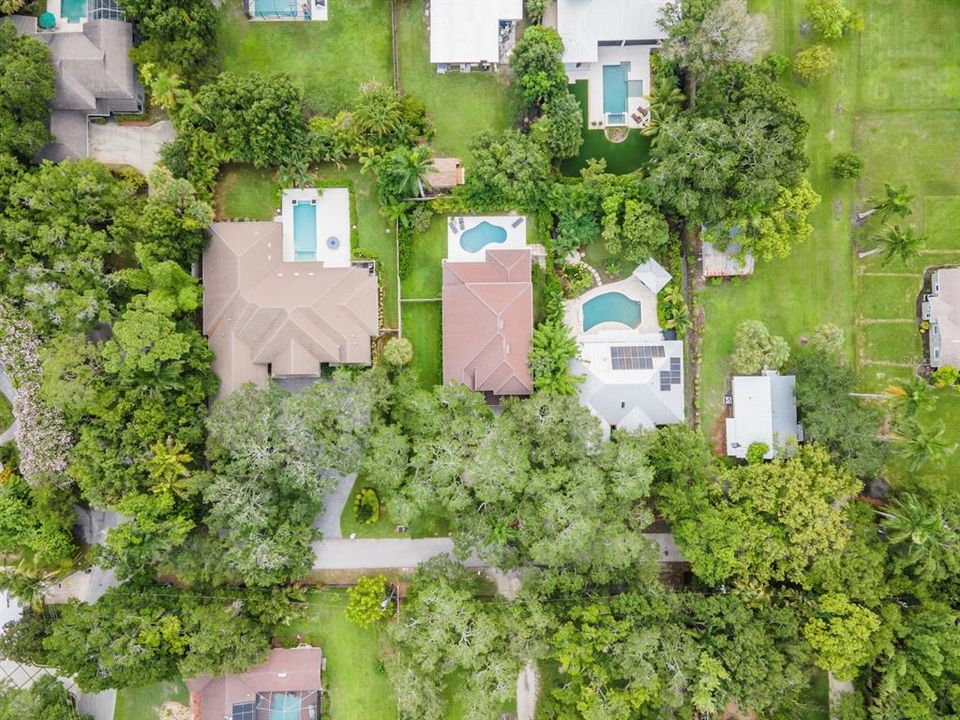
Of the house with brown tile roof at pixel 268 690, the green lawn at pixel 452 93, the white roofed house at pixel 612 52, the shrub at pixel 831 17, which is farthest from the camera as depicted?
the green lawn at pixel 452 93

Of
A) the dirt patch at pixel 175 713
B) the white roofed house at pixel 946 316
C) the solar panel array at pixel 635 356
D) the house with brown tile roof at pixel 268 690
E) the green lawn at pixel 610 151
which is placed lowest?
the dirt patch at pixel 175 713

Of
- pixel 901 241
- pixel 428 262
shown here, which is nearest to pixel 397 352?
pixel 428 262

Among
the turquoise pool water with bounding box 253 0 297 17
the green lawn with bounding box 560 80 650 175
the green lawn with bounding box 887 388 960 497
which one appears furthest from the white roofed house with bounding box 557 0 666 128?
the green lawn with bounding box 887 388 960 497

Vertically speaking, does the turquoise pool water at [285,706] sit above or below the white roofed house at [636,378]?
below

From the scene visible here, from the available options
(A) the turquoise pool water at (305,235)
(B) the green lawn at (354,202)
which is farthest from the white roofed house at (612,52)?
(A) the turquoise pool water at (305,235)

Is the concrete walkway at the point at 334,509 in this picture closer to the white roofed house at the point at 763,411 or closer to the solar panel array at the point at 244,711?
the solar panel array at the point at 244,711

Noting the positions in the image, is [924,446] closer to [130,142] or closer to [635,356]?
[635,356]
